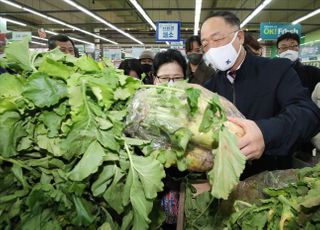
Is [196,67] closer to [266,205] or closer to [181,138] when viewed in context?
[266,205]

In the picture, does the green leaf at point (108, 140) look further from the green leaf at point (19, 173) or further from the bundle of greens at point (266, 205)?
the bundle of greens at point (266, 205)

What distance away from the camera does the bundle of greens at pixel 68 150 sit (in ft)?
3.42

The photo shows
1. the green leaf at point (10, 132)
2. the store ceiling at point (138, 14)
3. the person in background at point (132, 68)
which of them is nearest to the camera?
the green leaf at point (10, 132)

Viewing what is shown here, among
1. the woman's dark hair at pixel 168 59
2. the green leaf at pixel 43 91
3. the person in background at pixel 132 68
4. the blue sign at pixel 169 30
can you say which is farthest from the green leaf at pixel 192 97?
the blue sign at pixel 169 30

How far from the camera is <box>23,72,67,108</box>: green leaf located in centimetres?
105

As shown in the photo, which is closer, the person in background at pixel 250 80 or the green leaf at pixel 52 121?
the green leaf at pixel 52 121

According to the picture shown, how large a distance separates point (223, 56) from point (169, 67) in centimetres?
72

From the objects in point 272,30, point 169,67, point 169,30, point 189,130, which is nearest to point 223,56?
point 169,67

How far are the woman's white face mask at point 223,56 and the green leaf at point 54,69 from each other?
1.31 m

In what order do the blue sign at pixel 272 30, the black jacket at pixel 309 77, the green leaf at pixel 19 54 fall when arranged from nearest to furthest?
the green leaf at pixel 19 54, the black jacket at pixel 309 77, the blue sign at pixel 272 30

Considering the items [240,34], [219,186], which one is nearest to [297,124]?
[219,186]

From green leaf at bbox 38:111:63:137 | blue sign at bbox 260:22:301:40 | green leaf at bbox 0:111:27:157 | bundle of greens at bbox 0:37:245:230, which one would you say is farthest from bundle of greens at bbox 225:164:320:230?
blue sign at bbox 260:22:301:40

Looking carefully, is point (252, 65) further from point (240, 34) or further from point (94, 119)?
point (94, 119)

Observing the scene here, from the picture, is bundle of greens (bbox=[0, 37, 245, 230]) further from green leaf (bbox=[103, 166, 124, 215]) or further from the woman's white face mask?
the woman's white face mask
